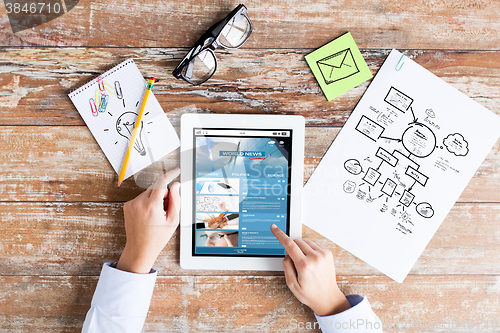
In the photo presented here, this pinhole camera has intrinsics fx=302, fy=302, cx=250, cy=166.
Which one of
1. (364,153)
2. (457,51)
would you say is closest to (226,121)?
(364,153)

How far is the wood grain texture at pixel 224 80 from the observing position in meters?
0.77

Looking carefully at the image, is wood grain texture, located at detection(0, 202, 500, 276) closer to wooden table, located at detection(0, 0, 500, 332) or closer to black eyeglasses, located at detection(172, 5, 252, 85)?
wooden table, located at detection(0, 0, 500, 332)

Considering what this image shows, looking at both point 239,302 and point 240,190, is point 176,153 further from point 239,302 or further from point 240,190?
point 239,302

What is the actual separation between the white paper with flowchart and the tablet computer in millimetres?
82

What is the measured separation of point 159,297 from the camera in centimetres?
80

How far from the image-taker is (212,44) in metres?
0.74

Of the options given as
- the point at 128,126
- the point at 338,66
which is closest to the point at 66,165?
the point at 128,126

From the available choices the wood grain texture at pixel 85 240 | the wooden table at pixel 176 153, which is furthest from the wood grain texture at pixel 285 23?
the wood grain texture at pixel 85 240

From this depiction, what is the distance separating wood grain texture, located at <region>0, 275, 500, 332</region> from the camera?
31.3 inches

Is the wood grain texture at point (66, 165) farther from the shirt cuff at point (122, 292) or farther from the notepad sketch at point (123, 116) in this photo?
the shirt cuff at point (122, 292)

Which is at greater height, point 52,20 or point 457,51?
point 457,51

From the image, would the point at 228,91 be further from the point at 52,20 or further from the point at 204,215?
the point at 52,20

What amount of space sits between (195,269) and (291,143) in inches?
16.2

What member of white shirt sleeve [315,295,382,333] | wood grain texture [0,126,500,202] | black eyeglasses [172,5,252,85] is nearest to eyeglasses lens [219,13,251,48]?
black eyeglasses [172,5,252,85]
